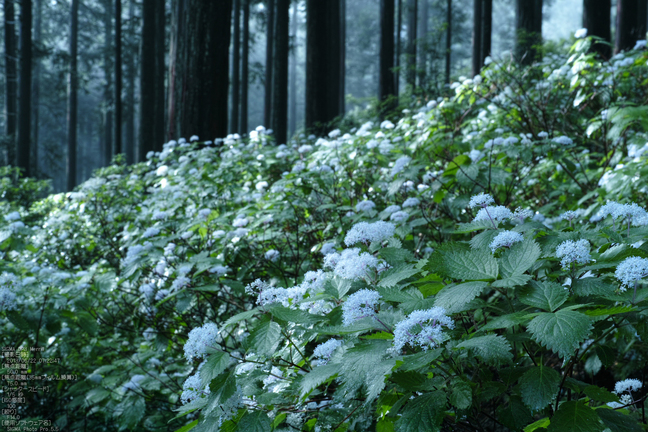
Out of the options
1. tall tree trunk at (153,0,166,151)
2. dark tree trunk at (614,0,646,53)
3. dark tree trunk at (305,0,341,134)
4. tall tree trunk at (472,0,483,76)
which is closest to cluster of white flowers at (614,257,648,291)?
dark tree trunk at (614,0,646,53)

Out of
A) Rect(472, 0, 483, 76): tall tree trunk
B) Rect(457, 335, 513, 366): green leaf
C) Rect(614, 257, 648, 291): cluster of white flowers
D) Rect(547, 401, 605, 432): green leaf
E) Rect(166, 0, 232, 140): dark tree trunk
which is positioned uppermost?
Rect(472, 0, 483, 76): tall tree trunk

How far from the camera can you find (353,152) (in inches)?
181

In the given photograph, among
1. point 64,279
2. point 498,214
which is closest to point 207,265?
point 498,214

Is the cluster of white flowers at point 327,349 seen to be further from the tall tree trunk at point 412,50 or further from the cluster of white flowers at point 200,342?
the tall tree trunk at point 412,50

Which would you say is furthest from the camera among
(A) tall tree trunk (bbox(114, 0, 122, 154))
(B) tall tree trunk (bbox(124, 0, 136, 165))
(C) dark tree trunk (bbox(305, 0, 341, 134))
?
(B) tall tree trunk (bbox(124, 0, 136, 165))

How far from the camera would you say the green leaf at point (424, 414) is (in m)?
1.04

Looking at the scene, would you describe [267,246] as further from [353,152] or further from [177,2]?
[177,2]

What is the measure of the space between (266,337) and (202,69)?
6584mm

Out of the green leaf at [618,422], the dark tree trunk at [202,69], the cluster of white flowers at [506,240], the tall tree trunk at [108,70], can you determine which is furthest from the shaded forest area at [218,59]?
Answer: the green leaf at [618,422]

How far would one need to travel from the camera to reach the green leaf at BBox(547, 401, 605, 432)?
105 centimetres

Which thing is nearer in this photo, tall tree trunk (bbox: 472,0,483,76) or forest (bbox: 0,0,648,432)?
forest (bbox: 0,0,648,432)

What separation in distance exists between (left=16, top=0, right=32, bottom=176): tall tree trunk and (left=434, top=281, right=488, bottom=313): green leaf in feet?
55.7

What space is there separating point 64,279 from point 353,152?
2840mm

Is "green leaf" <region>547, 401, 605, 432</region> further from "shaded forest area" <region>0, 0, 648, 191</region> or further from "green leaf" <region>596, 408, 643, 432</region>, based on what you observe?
"shaded forest area" <region>0, 0, 648, 191</region>
